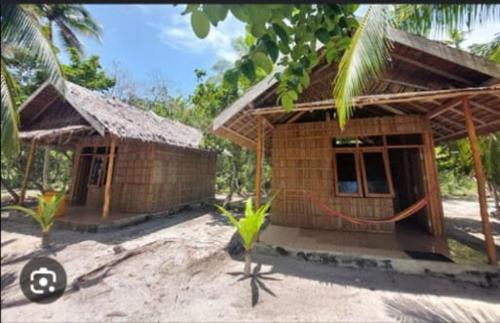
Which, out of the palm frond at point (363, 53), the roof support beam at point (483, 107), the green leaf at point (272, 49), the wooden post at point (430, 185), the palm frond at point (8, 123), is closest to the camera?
the palm frond at point (8, 123)

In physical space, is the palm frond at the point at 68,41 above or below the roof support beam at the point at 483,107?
above

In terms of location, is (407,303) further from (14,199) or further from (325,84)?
(325,84)

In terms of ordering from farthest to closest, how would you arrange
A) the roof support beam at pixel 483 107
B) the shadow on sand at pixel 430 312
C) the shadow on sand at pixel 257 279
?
the roof support beam at pixel 483 107 < the shadow on sand at pixel 257 279 < the shadow on sand at pixel 430 312

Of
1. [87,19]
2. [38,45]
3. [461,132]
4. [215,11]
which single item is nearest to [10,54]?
[38,45]

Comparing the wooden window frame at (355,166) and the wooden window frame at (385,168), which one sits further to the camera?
the wooden window frame at (355,166)

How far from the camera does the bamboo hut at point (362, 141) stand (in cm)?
379

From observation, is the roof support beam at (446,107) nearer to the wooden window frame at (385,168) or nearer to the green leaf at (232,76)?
the wooden window frame at (385,168)

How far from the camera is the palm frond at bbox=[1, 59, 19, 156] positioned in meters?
0.70

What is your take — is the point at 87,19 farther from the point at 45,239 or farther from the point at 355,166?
the point at 355,166

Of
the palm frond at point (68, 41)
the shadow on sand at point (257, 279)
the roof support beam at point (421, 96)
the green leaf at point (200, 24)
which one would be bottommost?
the shadow on sand at point (257, 279)

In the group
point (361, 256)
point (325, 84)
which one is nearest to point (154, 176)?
point (325, 84)

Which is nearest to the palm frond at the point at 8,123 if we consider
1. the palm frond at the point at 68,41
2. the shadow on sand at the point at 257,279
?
the palm frond at the point at 68,41

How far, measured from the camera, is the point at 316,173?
484 centimetres

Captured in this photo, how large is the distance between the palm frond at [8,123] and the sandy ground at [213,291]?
24 cm
